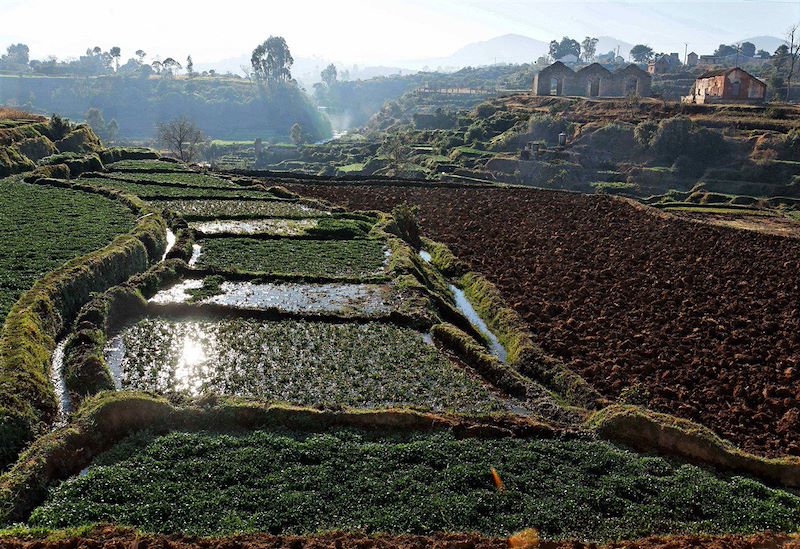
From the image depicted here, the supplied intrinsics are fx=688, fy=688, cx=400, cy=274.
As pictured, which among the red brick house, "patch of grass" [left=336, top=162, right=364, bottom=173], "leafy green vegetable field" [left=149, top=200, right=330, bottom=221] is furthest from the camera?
"patch of grass" [left=336, top=162, right=364, bottom=173]

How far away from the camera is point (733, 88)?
9200 centimetres

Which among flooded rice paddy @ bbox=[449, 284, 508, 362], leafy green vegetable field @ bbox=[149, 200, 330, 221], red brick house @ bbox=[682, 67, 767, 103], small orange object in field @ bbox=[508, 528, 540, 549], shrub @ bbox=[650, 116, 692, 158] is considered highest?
red brick house @ bbox=[682, 67, 767, 103]

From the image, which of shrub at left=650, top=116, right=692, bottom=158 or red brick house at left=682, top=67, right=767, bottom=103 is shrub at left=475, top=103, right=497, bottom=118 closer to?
red brick house at left=682, top=67, right=767, bottom=103

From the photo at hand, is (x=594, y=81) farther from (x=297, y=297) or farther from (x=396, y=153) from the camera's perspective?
(x=297, y=297)

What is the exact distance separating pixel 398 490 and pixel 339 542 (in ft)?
6.62

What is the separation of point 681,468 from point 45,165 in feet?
164

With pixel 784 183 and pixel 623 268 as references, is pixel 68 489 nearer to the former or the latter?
pixel 623 268

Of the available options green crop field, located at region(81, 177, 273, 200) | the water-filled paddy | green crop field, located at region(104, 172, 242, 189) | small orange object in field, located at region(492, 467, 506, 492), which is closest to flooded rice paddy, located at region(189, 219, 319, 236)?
green crop field, located at region(81, 177, 273, 200)

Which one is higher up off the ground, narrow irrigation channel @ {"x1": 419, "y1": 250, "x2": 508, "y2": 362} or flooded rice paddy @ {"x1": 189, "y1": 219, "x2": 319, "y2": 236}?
flooded rice paddy @ {"x1": 189, "y1": 219, "x2": 319, "y2": 236}

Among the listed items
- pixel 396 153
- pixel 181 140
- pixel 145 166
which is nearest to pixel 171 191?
pixel 145 166

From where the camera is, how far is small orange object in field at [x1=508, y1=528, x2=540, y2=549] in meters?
12.7

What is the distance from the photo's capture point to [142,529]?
12734 mm

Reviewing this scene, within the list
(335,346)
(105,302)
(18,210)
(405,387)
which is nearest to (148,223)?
(18,210)

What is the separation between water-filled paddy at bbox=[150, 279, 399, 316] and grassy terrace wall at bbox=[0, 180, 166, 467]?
260 cm
